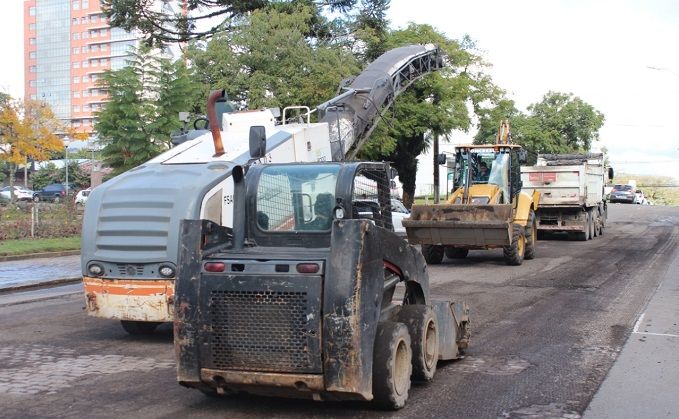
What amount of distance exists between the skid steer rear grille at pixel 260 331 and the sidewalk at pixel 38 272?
1089 centimetres

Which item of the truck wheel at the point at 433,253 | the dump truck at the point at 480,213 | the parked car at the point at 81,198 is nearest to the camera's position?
the dump truck at the point at 480,213

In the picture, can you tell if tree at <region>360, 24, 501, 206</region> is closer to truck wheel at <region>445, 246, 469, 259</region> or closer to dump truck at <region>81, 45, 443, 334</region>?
truck wheel at <region>445, 246, 469, 259</region>

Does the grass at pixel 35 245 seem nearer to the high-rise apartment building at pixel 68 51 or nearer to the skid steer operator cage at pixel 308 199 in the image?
the skid steer operator cage at pixel 308 199

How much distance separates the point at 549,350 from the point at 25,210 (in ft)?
83.9

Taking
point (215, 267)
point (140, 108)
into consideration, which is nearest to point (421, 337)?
point (215, 267)

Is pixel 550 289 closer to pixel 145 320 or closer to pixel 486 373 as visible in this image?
pixel 486 373

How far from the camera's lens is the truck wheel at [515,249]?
1762 centimetres

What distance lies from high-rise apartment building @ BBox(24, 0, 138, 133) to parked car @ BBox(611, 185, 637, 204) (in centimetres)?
11017

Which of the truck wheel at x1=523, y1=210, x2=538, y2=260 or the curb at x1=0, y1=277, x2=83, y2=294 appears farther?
the truck wheel at x1=523, y1=210, x2=538, y2=260

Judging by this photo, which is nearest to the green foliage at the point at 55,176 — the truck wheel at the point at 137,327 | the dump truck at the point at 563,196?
the dump truck at the point at 563,196

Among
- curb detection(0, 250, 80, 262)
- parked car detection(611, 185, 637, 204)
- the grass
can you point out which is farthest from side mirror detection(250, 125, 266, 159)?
parked car detection(611, 185, 637, 204)

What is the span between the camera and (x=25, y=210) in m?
29.5

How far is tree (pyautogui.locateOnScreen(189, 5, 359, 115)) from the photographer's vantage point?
26.3 m

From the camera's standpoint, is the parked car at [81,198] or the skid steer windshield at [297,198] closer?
the skid steer windshield at [297,198]
